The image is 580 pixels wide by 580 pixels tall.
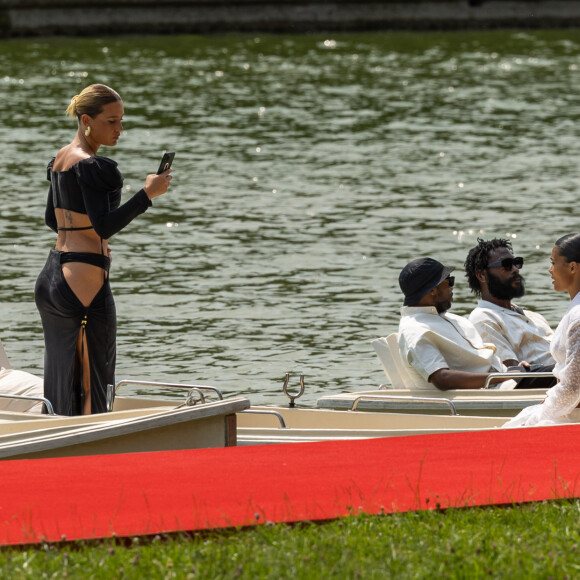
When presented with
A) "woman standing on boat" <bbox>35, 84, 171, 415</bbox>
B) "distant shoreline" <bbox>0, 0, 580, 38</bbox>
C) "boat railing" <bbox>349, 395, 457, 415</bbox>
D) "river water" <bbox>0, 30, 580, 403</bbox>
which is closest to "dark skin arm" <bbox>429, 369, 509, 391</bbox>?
"boat railing" <bbox>349, 395, 457, 415</bbox>

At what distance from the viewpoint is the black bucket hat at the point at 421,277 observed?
816 centimetres

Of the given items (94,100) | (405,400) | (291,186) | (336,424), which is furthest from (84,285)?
(291,186)

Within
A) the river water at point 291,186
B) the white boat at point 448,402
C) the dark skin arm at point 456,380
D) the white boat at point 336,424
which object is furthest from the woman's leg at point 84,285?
the river water at point 291,186

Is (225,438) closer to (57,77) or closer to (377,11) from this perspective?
(57,77)

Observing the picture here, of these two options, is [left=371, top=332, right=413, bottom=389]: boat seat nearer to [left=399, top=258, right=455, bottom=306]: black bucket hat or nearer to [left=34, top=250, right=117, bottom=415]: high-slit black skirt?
[left=399, top=258, right=455, bottom=306]: black bucket hat

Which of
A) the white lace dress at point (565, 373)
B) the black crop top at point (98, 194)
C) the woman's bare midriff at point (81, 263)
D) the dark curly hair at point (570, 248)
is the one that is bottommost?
the white lace dress at point (565, 373)

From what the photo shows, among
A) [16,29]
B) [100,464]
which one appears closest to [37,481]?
[100,464]

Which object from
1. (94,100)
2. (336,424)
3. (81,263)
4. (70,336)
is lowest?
(336,424)

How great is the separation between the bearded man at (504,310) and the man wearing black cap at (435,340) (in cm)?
42

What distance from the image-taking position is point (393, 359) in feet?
27.3

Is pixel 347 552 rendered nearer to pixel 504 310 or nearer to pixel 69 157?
pixel 69 157

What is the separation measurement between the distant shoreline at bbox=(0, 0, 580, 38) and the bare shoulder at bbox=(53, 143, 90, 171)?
35512 millimetres

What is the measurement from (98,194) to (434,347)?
6.78ft

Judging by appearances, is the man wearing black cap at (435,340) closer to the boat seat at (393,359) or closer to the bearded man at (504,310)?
the boat seat at (393,359)
